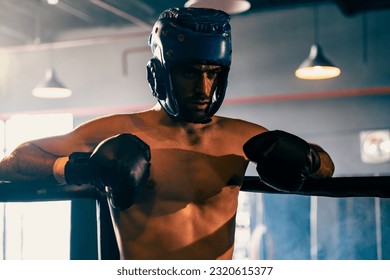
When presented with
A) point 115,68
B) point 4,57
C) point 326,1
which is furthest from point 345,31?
point 4,57

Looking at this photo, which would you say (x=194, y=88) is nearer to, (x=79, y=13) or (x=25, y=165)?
(x=25, y=165)

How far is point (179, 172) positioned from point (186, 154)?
4cm

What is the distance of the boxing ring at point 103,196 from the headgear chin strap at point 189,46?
22cm

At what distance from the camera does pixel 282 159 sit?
0.95m

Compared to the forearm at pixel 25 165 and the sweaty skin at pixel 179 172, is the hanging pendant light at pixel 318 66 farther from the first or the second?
the forearm at pixel 25 165

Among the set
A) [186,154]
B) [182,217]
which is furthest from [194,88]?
[182,217]

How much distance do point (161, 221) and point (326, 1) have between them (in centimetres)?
357

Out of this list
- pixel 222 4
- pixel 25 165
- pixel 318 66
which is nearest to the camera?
pixel 25 165

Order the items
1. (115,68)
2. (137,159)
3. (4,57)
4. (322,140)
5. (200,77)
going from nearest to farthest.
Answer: (137,159) → (200,77) → (322,140) → (115,68) → (4,57)

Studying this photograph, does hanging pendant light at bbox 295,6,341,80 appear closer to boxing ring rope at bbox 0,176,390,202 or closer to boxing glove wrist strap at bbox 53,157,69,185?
boxing ring rope at bbox 0,176,390,202

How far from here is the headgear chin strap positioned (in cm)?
103

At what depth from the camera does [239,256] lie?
392cm

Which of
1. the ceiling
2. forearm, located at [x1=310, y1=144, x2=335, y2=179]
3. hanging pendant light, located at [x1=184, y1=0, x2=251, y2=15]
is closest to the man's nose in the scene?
forearm, located at [x1=310, y1=144, x2=335, y2=179]
